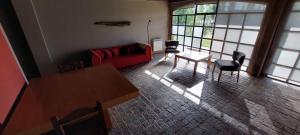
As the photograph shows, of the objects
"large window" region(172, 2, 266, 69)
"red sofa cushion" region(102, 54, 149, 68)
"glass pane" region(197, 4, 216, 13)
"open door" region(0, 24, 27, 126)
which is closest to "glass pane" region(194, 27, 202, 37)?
"large window" region(172, 2, 266, 69)

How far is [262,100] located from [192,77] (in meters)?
1.43

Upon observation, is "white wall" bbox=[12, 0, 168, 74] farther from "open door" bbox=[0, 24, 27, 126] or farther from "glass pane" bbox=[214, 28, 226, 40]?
"glass pane" bbox=[214, 28, 226, 40]

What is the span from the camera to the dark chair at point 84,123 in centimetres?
91

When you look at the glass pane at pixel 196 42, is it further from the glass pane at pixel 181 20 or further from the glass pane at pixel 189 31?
the glass pane at pixel 181 20

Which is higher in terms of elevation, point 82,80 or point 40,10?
point 40,10

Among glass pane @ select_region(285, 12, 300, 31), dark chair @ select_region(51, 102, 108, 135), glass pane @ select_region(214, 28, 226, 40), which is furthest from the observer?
glass pane @ select_region(214, 28, 226, 40)

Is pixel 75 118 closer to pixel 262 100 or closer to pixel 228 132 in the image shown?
pixel 228 132

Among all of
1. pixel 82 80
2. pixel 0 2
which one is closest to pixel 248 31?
pixel 82 80

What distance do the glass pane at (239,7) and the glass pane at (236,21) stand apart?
149mm

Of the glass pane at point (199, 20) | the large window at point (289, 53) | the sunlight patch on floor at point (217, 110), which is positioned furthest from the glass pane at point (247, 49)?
the sunlight patch on floor at point (217, 110)

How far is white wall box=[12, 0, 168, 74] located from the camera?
312 centimetres

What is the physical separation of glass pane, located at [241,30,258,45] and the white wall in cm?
310

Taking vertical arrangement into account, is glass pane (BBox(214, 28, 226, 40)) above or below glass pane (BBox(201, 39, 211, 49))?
above

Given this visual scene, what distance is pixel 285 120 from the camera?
1.99 metres
